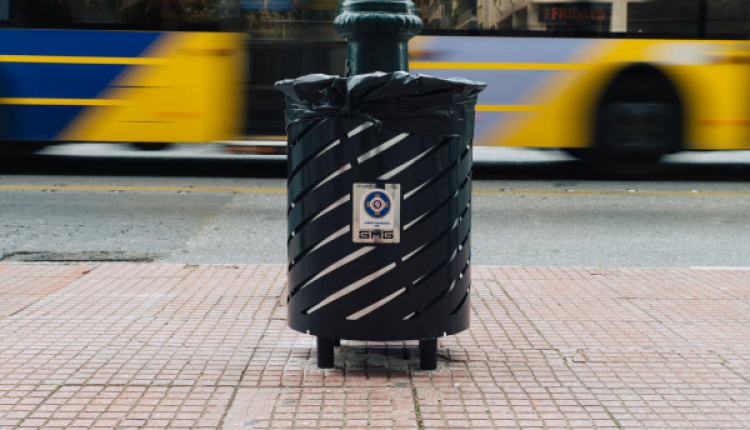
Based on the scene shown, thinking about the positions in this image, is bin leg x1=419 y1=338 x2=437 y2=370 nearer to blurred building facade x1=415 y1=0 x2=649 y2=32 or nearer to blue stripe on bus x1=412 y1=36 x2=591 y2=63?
blue stripe on bus x1=412 y1=36 x2=591 y2=63

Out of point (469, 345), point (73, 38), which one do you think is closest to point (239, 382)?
point (469, 345)

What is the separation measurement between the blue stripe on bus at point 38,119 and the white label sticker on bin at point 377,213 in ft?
26.9

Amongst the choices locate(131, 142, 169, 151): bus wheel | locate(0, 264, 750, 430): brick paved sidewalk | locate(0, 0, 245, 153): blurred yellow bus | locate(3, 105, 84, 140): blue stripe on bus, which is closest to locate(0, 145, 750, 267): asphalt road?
locate(131, 142, 169, 151): bus wheel

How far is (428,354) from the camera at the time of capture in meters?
3.97

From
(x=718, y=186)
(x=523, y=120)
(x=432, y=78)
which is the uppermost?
(x=432, y=78)

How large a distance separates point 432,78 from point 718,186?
8199 mm

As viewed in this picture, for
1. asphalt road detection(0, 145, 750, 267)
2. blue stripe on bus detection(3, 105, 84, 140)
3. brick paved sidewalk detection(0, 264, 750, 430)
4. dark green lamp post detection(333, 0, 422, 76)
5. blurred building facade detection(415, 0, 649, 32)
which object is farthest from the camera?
blue stripe on bus detection(3, 105, 84, 140)

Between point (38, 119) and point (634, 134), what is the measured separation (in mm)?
7790

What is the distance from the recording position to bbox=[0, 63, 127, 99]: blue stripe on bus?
35.5 feet

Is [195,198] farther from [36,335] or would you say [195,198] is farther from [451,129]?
[451,129]

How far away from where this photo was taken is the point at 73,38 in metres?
10.8

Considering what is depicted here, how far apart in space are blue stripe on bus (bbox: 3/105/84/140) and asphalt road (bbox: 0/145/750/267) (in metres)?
0.57

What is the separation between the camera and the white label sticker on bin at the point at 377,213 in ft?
12.2

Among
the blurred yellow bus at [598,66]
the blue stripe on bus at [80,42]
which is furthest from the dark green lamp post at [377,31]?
the blue stripe on bus at [80,42]
